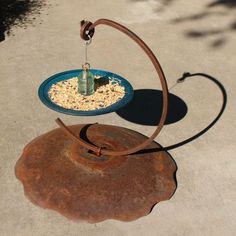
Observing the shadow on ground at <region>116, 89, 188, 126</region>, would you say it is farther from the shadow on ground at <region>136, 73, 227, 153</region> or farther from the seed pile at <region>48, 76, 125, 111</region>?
the seed pile at <region>48, 76, 125, 111</region>

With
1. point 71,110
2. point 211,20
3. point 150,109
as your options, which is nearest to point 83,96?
point 71,110

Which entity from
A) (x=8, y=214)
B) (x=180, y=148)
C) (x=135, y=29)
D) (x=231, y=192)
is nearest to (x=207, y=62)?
(x=135, y=29)

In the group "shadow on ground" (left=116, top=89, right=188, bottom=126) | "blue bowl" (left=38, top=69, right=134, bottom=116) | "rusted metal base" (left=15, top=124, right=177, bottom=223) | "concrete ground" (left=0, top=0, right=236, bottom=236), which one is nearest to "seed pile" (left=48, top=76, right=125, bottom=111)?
"blue bowl" (left=38, top=69, right=134, bottom=116)

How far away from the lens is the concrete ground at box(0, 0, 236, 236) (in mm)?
4008

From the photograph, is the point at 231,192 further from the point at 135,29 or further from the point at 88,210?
the point at 135,29

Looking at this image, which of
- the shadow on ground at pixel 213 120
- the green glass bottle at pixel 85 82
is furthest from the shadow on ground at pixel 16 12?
the green glass bottle at pixel 85 82

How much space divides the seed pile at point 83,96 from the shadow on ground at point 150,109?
1.33m

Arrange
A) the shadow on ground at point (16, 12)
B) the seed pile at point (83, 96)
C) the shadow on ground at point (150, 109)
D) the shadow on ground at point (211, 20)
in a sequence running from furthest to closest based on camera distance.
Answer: the shadow on ground at point (16, 12), the shadow on ground at point (211, 20), the shadow on ground at point (150, 109), the seed pile at point (83, 96)

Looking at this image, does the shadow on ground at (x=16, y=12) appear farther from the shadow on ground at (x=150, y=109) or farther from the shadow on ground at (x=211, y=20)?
the shadow on ground at (x=150, y=109)

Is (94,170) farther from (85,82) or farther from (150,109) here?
(150,109)

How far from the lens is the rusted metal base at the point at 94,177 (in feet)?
13.3

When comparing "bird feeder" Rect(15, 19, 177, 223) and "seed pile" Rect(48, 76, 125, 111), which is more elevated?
"seed pile" Rect(48, 76, 125, 111)

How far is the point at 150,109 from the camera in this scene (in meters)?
5.71

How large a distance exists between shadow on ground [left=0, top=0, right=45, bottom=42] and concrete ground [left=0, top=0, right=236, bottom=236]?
0.68 feet
